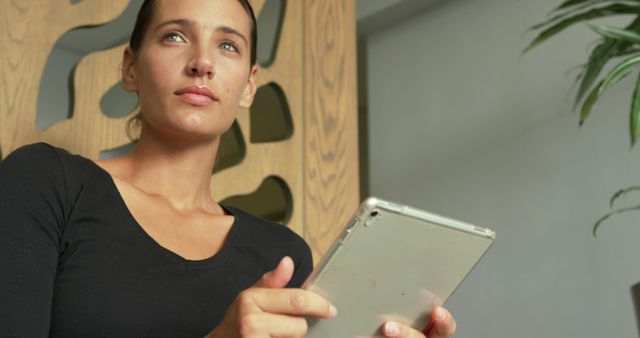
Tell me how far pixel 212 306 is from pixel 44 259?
18cm

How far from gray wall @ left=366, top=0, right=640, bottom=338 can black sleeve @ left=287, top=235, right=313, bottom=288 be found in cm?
132

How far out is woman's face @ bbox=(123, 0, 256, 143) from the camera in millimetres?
872

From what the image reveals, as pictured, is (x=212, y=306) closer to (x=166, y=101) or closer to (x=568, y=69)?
(x=166, y=101)

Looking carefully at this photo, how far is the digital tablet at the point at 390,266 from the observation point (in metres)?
0.59

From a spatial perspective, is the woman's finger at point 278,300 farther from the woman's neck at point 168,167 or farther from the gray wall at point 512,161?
the gray wall at point 512,161

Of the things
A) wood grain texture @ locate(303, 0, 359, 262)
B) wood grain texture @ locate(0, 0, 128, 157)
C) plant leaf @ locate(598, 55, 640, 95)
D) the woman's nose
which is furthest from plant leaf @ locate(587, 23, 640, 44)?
wood grain texture @ locate(0, 0, 128, 157)

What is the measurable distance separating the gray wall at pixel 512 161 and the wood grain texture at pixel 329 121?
89 cm

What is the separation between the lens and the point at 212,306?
0.78 m

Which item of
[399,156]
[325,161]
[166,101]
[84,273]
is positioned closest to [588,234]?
[399,156]

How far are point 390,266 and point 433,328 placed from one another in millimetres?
119

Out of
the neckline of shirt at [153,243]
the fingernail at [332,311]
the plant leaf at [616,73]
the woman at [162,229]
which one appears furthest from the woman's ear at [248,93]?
the plant leaf at [616,73]

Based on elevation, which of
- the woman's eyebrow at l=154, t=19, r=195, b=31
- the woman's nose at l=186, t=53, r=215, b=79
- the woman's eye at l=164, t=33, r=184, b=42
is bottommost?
the woman's nose at l=186, t=53, r=215, b=79

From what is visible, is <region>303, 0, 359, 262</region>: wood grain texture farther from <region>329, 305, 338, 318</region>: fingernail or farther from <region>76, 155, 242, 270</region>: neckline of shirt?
<region>329, 305, 338, 318</region>: fingernail

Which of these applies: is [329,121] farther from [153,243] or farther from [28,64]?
[153,243]
